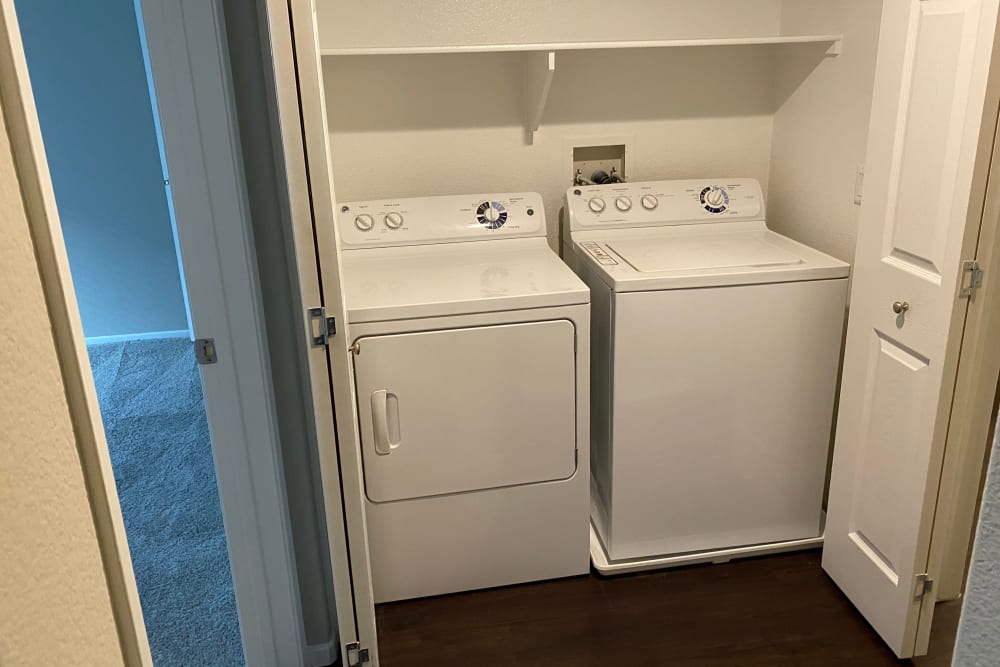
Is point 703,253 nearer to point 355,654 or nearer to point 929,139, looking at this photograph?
point 929,139

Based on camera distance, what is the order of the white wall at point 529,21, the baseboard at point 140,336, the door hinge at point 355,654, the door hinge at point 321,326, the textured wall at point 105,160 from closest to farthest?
the door hinge at point 321,326 < the door hinge at point 355,654 < the white wall at point 529,21 < the textured wall at point 105,160 < the baseboard at point 140,336

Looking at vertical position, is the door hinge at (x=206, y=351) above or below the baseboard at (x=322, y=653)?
above

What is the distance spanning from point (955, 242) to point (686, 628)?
1.18 meters

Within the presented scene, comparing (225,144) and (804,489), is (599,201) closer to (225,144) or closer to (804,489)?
(804,489)

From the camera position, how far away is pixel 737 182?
263 cm

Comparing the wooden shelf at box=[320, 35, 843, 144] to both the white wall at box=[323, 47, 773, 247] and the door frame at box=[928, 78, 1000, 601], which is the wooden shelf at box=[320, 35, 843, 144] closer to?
the white wall at box=[323, 47, 773, 247]

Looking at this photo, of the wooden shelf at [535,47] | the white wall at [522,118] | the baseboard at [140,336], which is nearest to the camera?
the wooden shelf at [535,47]

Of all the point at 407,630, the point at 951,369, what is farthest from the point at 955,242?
the point at 407,630

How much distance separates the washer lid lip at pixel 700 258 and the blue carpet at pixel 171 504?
1.42 meters

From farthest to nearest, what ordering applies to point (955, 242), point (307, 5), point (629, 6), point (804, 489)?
point (629, 6) < point (804, 489) < point (955, 242) < point (307, 5)

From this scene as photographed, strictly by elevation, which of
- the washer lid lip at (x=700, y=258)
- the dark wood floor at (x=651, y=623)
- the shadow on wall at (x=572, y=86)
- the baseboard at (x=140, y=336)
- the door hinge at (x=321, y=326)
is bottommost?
the dark wood floor at (x=651, y=623)

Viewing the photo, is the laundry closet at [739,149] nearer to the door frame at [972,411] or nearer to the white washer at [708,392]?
the door frame at [972,411]

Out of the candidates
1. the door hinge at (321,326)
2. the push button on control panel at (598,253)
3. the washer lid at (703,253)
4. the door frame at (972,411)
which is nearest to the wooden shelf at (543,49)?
the push button on control panel at (598,253)

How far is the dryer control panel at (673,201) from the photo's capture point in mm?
2574
